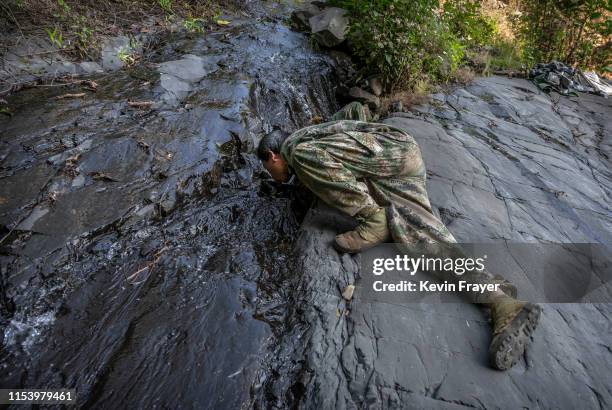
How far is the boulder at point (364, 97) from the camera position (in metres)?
5.93

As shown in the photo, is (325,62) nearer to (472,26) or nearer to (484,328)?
(472,26)

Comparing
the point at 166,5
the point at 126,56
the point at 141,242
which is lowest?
the point at 141,242

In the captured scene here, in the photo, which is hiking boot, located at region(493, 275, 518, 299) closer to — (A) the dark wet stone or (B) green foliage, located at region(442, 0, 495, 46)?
(A) the dark wet stone

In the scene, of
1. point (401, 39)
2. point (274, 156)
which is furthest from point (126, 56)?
point (401, 39)

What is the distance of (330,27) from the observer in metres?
6.83

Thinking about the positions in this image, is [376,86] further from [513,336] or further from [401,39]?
[513,336]

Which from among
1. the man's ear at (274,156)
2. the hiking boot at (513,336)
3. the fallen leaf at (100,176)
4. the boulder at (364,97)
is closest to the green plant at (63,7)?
the fallen leaf at (100,176)

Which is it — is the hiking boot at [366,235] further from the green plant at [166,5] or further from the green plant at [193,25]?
the green plant at [166,5]

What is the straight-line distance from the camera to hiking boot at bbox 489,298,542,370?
7.32ft

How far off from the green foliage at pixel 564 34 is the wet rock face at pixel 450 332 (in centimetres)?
494

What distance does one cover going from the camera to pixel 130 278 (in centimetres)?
287

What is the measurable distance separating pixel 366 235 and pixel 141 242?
1.86 metres

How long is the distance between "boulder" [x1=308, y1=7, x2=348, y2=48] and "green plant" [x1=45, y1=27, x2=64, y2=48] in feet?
13.2

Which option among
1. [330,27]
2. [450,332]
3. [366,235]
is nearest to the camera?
[450,332]
